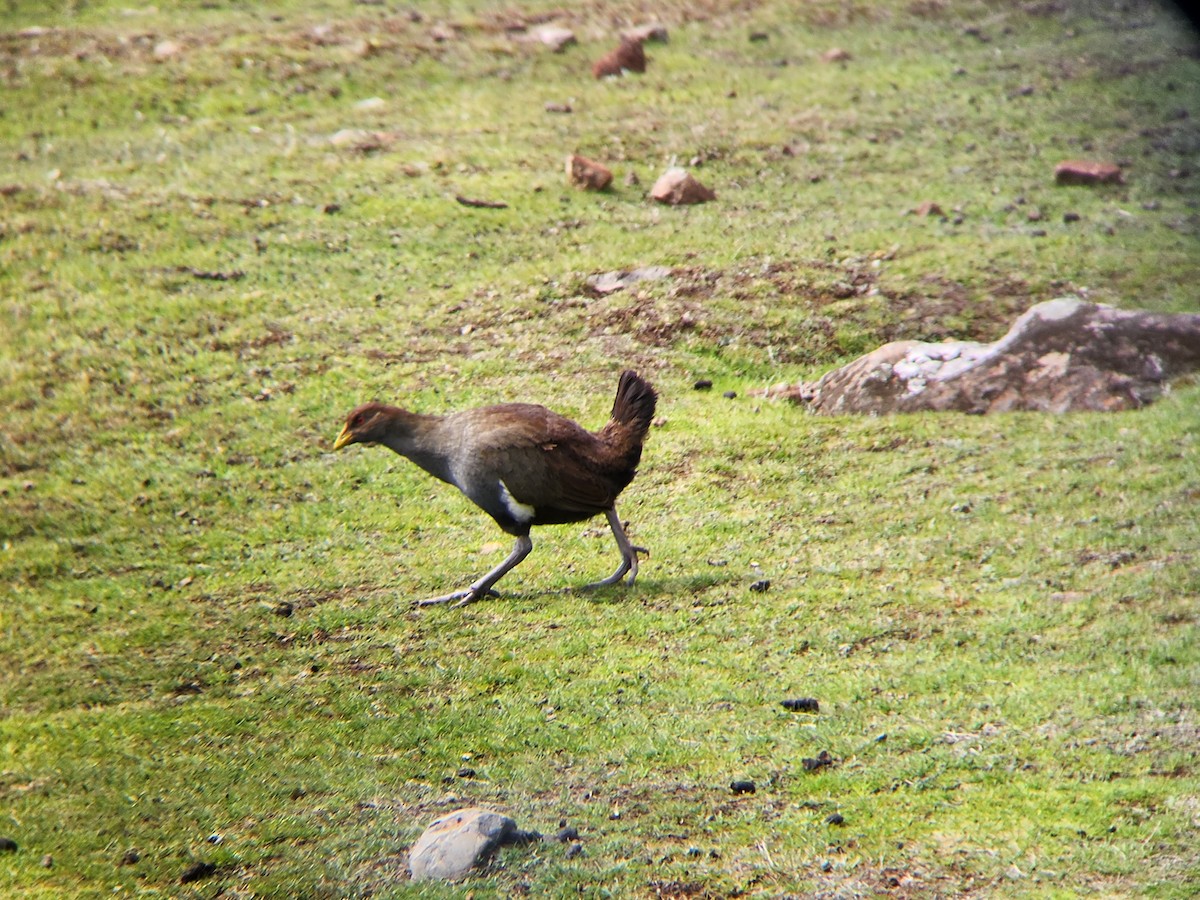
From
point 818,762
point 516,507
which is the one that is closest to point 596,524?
point 516,507

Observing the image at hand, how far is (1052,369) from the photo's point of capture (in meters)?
10.4

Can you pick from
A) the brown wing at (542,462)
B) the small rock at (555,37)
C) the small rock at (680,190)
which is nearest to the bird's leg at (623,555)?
the brown wing at (542,462)

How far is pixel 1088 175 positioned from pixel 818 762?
10.4 metres

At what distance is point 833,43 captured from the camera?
1980 cm

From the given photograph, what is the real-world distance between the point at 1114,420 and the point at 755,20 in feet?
40.1

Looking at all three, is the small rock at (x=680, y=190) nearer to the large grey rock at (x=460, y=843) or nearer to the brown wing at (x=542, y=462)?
the brown wing at (x=542, y=462)

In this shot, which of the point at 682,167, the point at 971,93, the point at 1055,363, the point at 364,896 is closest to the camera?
the point at 364,896

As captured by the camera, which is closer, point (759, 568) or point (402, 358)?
point (759, 568)

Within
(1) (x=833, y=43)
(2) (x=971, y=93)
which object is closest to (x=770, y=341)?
(2) (x=971, y=93)

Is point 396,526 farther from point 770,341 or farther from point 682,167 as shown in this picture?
point 682,167

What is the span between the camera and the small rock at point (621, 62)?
18797 millimetres

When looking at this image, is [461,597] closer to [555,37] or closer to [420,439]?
[420,439]

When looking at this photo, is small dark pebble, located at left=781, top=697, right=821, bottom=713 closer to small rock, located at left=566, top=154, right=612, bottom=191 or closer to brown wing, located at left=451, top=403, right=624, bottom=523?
brown wing, located at left=451, top=403, right=624, bottom=523

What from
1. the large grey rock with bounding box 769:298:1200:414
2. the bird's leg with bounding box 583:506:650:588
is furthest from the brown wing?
the large grey rock with bounding box 769:298:1200:414
